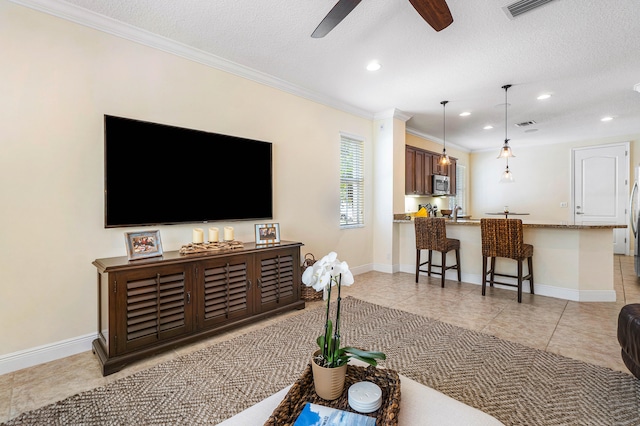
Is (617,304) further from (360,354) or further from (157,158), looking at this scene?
(157,158)

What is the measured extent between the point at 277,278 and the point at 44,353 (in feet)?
6.36

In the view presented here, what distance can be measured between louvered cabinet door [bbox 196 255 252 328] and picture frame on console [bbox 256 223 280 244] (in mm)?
410

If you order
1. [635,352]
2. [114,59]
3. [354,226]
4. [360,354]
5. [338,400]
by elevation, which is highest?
[114,59]

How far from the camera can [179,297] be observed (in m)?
2.54

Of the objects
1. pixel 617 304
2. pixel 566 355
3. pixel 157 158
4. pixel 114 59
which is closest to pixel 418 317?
pixel 566 355

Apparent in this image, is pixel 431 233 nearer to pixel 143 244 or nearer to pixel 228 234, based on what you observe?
pixel 228 234

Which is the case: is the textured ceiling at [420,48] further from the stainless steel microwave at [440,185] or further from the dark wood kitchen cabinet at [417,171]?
the stainless steel microwave at [440,185]

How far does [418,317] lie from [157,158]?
3017 millimetres

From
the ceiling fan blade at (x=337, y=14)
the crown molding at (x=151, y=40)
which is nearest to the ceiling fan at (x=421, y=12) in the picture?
the ceiling fan blade at (x=337, y=14)

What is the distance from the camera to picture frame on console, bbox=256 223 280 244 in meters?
3.39

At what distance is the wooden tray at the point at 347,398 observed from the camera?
1032 mm

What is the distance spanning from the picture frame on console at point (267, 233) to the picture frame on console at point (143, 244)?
1042 mm

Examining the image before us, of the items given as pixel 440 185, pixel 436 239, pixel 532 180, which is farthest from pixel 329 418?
pixel 532 180

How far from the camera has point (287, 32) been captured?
2.83 m
